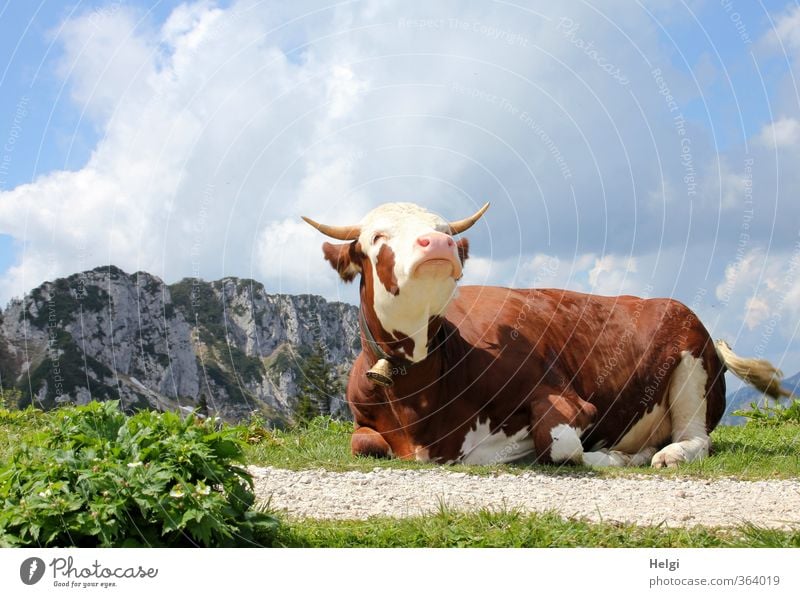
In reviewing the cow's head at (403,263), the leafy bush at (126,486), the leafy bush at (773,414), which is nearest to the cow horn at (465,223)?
the cow's head at (403,263)

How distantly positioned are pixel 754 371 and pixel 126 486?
912 centimetres

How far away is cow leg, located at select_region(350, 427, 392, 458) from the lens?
9.24 m

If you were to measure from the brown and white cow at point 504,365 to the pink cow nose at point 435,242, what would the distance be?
0.04 ft

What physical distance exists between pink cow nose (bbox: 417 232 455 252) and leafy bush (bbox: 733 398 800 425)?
9382mm

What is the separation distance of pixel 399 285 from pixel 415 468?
77.6 inches

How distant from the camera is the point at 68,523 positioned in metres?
5.03

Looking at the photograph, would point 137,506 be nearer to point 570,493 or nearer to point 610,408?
point 570,493

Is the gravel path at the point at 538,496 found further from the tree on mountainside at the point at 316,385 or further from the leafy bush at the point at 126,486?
the tree on mountainside at the point at 316,385

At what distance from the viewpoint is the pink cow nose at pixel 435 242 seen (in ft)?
24.5

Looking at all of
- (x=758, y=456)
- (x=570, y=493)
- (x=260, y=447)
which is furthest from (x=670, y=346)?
(x=260, y=447)

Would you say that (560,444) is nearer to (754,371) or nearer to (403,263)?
(403,263)

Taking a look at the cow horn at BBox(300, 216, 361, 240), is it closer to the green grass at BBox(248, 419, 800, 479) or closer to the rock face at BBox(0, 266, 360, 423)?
the rock face at BBox(0, 266, 360, 423)
